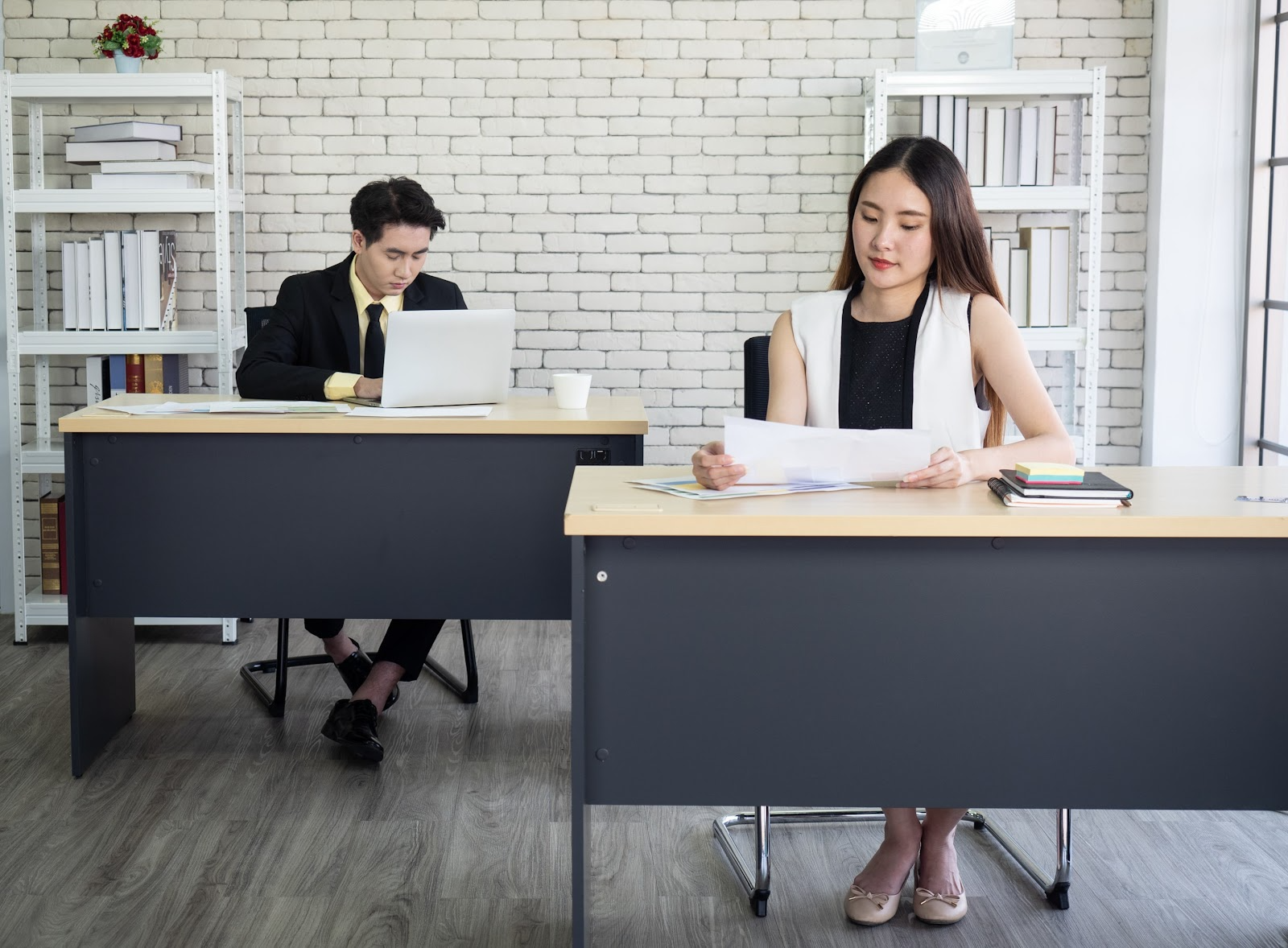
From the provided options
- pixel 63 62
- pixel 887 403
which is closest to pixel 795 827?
pixel 887 403

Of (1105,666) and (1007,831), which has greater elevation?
(1105,666)

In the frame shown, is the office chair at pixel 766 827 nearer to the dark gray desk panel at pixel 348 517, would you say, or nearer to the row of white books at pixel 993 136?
the dark gray desk panel at pixel 348 517

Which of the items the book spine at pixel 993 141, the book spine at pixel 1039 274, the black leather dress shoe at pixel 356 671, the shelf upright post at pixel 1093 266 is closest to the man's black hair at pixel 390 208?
the black leather dress shoe at pixel 356 671

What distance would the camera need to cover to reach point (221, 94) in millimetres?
4074

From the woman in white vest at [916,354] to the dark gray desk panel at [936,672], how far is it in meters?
0.38

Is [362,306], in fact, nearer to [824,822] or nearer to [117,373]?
[117,373]

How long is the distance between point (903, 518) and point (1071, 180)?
2865 millimetres

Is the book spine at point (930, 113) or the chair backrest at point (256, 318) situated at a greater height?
the book spine at point (930, 113)

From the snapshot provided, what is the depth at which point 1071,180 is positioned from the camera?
4.36 m

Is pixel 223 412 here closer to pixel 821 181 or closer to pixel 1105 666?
pixel 1105 666

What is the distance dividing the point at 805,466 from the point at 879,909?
875 mm

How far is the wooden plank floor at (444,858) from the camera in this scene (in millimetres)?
2367

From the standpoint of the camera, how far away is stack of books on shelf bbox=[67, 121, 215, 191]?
4113mm

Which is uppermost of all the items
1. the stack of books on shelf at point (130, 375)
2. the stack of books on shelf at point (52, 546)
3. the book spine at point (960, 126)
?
the book spine at point (960, 126)
